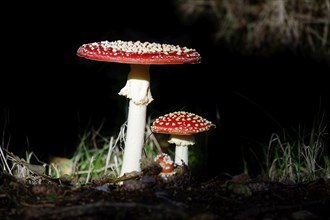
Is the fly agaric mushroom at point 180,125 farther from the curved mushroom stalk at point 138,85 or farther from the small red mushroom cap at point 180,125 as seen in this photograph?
the curved mushroom stalk at point 138,85

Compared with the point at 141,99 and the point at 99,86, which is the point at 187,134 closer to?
the point at 141,99

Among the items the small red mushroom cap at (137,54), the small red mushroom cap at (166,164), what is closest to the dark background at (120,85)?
the small red mushroom cap at (166,164)

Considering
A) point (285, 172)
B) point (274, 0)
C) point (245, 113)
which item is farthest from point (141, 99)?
point (274, 0)

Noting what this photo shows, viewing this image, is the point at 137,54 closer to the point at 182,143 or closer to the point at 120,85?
the point at 182,143

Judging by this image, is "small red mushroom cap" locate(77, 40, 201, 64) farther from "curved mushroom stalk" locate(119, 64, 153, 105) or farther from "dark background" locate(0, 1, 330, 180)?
"dark background" locate(0, 1, 330, 180)

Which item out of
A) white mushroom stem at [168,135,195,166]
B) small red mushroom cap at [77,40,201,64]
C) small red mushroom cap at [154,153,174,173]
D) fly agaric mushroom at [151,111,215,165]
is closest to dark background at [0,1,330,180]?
white mushroom stem at [168,135,195,166]
